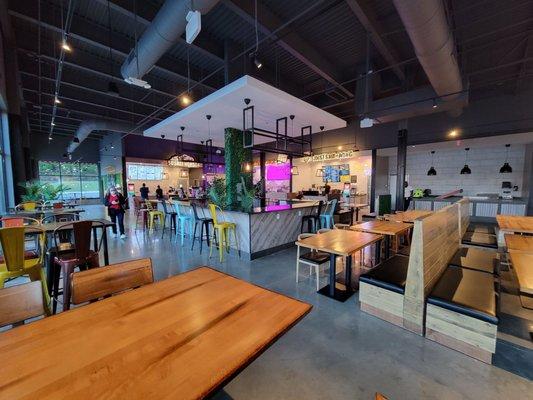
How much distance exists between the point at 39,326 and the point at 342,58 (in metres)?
7.11

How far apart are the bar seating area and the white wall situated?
6.32ft

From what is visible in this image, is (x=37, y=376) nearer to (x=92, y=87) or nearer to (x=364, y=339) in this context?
(x=364, y=339)

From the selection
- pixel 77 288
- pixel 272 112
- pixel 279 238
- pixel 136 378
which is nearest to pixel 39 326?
pixel 77 288

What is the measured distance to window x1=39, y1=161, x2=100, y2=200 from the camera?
14.9m

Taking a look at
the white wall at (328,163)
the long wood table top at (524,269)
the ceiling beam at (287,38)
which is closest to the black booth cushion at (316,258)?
the long wood table top at (524,269)

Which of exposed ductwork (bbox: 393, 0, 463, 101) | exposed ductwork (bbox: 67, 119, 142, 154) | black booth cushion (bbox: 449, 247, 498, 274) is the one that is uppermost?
exposed ductwork (bbox: 67, 119, 142, 154)

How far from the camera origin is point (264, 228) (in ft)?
16.4

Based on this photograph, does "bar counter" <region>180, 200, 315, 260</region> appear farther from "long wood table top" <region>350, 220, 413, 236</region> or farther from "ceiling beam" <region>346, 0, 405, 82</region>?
"ceiling beam" <region>346, 0, 405, 82</region>

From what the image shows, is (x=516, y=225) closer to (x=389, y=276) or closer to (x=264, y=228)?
(x=389, y=276)

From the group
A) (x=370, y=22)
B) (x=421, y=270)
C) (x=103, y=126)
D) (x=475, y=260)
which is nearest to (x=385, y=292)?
(x=421, y=270)

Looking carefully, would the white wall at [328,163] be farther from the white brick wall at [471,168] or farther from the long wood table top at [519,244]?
the long wood table top at [519,244]

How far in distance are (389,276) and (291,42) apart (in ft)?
15.2

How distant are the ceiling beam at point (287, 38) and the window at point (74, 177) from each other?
16.3 m

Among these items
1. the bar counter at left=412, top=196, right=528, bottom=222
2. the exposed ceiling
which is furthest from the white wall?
the exposed ceiling
